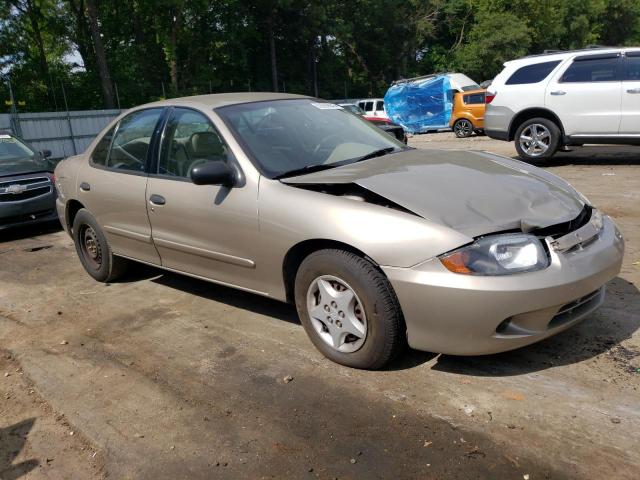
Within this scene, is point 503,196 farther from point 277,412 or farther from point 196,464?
point 196,464

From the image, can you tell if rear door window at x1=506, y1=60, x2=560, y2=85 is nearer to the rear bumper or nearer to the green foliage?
the rear bumper

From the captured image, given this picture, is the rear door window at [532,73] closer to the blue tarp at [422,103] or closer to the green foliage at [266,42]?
the blue tarp at [422,103]

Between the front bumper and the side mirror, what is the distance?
1.29 m

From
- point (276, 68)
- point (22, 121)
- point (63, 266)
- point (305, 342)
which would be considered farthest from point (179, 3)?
point (305, 342)

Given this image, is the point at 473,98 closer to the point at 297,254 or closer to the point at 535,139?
the point at 535,139

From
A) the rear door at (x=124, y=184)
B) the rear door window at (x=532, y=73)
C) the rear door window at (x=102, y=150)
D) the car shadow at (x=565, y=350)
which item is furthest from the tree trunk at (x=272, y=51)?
the car shadow at (x=565, y=350)

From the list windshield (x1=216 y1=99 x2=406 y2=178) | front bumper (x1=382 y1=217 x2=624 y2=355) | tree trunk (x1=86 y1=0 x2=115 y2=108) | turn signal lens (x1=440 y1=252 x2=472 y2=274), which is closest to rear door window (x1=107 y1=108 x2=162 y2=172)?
windshield (x1=216 y1=99 x2=406 y2=178)

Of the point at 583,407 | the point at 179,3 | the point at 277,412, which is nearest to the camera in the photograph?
the point at 583,407

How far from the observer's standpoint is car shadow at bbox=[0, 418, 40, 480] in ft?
8.59

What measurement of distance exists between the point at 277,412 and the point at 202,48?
3360 centimetres

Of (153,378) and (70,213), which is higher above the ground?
(70,213)

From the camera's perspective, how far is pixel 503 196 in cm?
312

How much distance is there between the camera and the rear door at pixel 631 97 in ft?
28.4

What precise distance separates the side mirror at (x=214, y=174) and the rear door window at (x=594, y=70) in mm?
7673
